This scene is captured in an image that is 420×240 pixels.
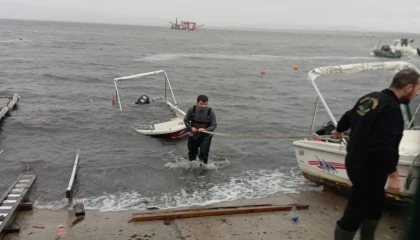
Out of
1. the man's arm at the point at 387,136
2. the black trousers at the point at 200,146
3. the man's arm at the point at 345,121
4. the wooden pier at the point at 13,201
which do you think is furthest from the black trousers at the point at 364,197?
the black trousers at the point at 200,146

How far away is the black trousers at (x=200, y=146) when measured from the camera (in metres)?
9.40

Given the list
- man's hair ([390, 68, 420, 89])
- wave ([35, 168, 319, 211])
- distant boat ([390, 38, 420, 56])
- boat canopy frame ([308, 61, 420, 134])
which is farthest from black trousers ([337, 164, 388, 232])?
distant boat ([390, 38, 420, 56])

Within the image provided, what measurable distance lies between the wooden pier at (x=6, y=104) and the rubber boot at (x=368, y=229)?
14.9 m

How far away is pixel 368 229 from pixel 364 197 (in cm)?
46

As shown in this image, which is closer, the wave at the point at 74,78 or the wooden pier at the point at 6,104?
the wooden pier at the point at 6,104

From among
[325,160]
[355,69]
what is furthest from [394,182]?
[355,69]

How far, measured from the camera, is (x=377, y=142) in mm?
3428

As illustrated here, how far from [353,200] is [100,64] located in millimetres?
38092

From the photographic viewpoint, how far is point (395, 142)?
3.49 metres

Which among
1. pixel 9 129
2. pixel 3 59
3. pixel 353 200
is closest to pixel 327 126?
pixel 353 200

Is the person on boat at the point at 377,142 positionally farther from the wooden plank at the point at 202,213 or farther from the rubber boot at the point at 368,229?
the wooden plank at the point at 202,213

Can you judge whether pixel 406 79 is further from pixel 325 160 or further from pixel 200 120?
pixel 200 120

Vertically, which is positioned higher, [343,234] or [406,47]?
[406,47]

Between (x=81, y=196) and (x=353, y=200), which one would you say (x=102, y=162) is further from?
(x=353, y=200)
